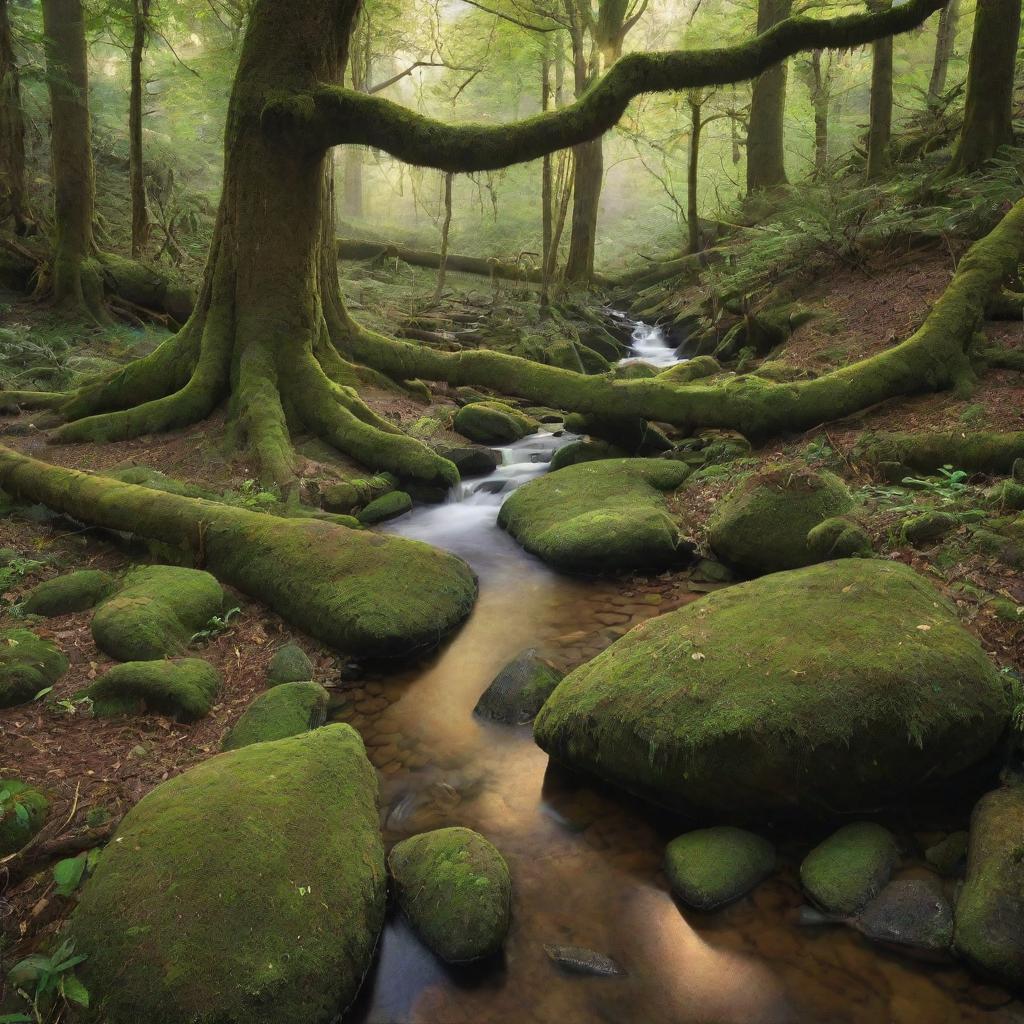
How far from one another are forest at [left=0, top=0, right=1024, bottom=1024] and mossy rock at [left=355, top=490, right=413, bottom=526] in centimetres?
5

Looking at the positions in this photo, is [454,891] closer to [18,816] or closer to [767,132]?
[18,816]

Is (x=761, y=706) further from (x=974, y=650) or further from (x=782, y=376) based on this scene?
(x=782, y=376)

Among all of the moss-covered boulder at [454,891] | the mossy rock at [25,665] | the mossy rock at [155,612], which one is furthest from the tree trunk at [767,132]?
the moss-covered boulder at [454,891]

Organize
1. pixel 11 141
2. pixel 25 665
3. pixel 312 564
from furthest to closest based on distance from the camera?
1. pixel 11 141
2. pixel 312 564
3. pixel 25 665

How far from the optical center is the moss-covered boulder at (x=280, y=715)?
165 inches

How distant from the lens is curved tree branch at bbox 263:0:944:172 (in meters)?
7.59

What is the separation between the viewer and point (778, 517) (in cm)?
592

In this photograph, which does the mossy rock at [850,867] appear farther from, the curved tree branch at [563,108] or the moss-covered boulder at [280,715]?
the curved tree branch at [563,108]

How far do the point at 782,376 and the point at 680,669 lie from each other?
6.30 metres

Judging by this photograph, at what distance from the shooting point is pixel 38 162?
62.5 feet

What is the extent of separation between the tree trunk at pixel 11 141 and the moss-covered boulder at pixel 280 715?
14.4 m

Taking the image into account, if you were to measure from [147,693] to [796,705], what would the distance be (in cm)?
374

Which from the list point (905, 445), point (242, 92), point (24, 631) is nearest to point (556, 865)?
point (24, 631)

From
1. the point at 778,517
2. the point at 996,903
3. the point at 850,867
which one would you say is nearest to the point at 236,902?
the point at 850,867
